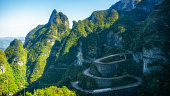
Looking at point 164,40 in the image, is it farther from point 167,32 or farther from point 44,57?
point 44,57

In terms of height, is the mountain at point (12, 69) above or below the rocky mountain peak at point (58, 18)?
below

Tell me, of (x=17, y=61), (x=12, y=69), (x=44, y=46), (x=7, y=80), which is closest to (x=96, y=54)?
(x=7, y=80)

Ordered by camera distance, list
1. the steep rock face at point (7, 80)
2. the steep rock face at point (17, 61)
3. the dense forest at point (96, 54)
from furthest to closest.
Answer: the steep rock face at point (17, 61) → the steep rock face at point (7, 80) → the dense forest at point (96, 54)

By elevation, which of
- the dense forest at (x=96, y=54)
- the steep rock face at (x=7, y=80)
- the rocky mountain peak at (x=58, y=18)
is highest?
the rocky mountain peak at (x=58, y=18)

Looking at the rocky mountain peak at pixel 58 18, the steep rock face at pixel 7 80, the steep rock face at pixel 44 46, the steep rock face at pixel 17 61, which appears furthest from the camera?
the rocky mountain peak at pixel 58 18

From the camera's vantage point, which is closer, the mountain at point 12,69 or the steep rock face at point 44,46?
the mountain at point 12,69

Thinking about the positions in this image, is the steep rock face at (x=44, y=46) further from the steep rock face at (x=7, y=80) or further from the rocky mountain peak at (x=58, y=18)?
the steep rock face at (x=7, y=80)

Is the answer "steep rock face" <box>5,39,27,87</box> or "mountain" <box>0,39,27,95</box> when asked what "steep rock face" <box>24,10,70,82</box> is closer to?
"steep rock face" <box>5,39,27,87</box>

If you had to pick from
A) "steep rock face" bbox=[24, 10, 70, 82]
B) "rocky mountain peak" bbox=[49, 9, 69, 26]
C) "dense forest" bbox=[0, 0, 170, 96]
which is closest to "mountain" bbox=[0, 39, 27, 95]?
"dense forest" bbox=[0, 0, 170, 96]

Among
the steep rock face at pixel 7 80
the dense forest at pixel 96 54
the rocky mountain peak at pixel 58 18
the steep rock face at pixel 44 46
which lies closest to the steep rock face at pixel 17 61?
the dense forest at pixel 96 54

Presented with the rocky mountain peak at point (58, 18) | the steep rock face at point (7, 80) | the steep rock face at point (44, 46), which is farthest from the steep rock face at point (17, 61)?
the rocky mountain peak at point (58, 18)

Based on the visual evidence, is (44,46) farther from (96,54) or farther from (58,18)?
(96,54)
